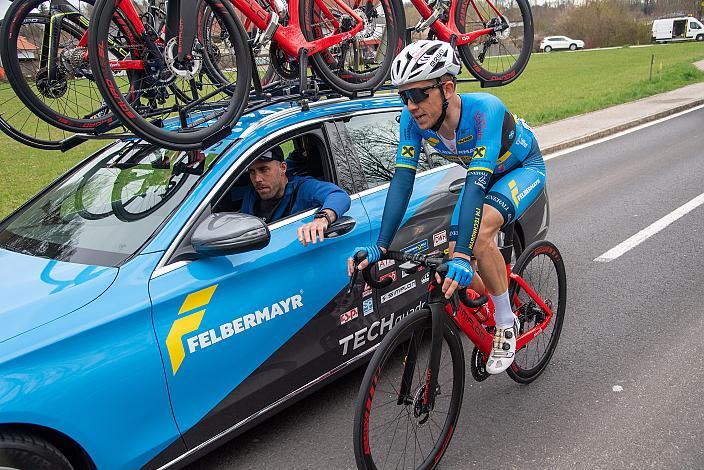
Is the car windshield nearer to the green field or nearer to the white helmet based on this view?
the green field

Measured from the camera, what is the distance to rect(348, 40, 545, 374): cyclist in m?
3.02

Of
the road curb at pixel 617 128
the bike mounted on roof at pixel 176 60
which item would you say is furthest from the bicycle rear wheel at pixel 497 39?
the road curb at pixel 617 128

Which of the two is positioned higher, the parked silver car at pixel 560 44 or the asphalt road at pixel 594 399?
the asphalt road at pixel 594 399

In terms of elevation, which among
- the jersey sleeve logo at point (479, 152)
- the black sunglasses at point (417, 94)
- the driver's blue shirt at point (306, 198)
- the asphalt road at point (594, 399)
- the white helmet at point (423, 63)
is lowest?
the asphalt road at point (594, 399)

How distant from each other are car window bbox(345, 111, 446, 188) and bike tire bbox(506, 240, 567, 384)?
3.13 ft

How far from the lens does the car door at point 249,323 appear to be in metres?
2.83

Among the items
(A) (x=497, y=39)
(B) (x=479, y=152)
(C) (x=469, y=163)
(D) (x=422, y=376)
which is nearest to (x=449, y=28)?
(A) (x=497, y=39)

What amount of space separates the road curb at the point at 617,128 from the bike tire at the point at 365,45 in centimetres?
830

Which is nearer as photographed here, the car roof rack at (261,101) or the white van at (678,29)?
the car roof rack at (261,101)

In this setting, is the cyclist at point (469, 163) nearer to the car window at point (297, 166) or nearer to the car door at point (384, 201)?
the car door at point (384, 201)

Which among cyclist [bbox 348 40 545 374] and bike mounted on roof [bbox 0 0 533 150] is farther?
bike mounted on roof [bbox 0 0 533 150]

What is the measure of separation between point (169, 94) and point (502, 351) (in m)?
2.49

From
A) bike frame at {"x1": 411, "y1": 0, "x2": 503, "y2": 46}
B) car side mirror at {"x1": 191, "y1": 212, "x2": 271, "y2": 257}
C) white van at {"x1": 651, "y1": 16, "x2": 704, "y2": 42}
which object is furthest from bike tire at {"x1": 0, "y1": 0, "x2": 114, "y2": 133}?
white van at {"x1": 651, "y1": 16, "x2": 704, "y2": 42}

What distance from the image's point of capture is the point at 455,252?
116 inches
